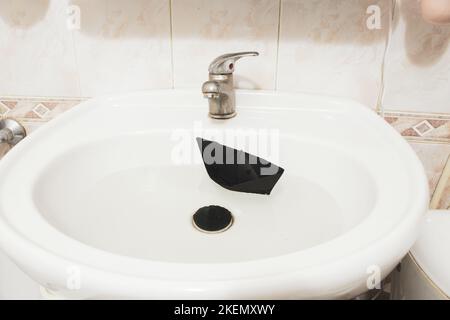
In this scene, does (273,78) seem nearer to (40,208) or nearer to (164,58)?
(164,58)

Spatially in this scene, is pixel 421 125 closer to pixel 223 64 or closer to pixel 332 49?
pixel 332 49

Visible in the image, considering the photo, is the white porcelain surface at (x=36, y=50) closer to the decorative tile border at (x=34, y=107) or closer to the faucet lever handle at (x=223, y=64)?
the decorative tile border at (x=34, y=107)

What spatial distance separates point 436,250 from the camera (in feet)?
2.30

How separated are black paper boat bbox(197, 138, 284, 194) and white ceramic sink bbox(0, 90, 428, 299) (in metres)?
0.02

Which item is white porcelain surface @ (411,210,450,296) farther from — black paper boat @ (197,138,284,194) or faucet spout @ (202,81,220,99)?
faucet spout @ (202,81,220,99)

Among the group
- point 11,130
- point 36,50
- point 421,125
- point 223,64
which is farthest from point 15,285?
point 421,125

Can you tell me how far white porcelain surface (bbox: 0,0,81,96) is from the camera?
74cm

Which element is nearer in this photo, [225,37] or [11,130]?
[225,37]

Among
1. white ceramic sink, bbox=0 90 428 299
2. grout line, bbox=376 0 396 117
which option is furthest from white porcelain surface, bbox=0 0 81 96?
grout line, bbox=376 0 396 117

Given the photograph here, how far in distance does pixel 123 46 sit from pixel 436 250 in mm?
737

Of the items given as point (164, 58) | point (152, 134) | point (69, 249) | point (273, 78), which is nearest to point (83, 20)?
point (164, 58)

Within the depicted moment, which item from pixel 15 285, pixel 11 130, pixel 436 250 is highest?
pixel 11 130

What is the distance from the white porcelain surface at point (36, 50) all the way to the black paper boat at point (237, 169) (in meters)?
0.35
